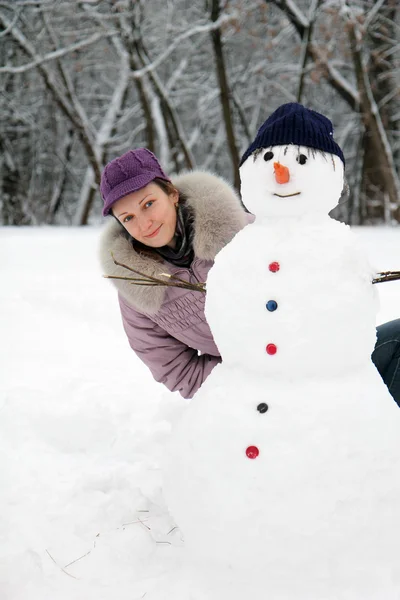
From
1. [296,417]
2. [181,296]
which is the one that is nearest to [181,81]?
[181,296]

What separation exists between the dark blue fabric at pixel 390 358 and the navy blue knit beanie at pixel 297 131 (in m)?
0.85

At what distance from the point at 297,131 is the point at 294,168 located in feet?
0.35

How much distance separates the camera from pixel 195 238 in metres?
1.94

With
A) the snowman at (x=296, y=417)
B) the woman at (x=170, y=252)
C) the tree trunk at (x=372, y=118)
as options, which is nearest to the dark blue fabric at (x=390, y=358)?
the woman at (x=170, y=252)

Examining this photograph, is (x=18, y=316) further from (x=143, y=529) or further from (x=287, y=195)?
(x=287, y=195)

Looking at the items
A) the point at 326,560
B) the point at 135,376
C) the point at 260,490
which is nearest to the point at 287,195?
the point at 260,490

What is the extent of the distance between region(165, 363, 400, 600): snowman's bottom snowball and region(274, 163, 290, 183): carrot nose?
0.53 m

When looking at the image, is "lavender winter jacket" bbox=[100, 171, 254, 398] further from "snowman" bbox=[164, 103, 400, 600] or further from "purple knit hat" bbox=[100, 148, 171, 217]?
"snowman" bbox=[164, 103, 400, 600]

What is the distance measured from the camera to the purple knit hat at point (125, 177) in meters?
1.87

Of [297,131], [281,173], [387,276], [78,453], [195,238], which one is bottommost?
[78,453]

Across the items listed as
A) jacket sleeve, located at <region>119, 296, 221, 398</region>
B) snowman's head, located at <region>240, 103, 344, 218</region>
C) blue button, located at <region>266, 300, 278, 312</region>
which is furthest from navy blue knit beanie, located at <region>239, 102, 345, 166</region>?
jacket sleeve, located at <region>119, 296, 221, 398</region>

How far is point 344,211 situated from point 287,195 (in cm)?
1317

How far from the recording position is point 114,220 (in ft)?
7.04

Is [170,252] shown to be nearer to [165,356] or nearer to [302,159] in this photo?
[165,356]
